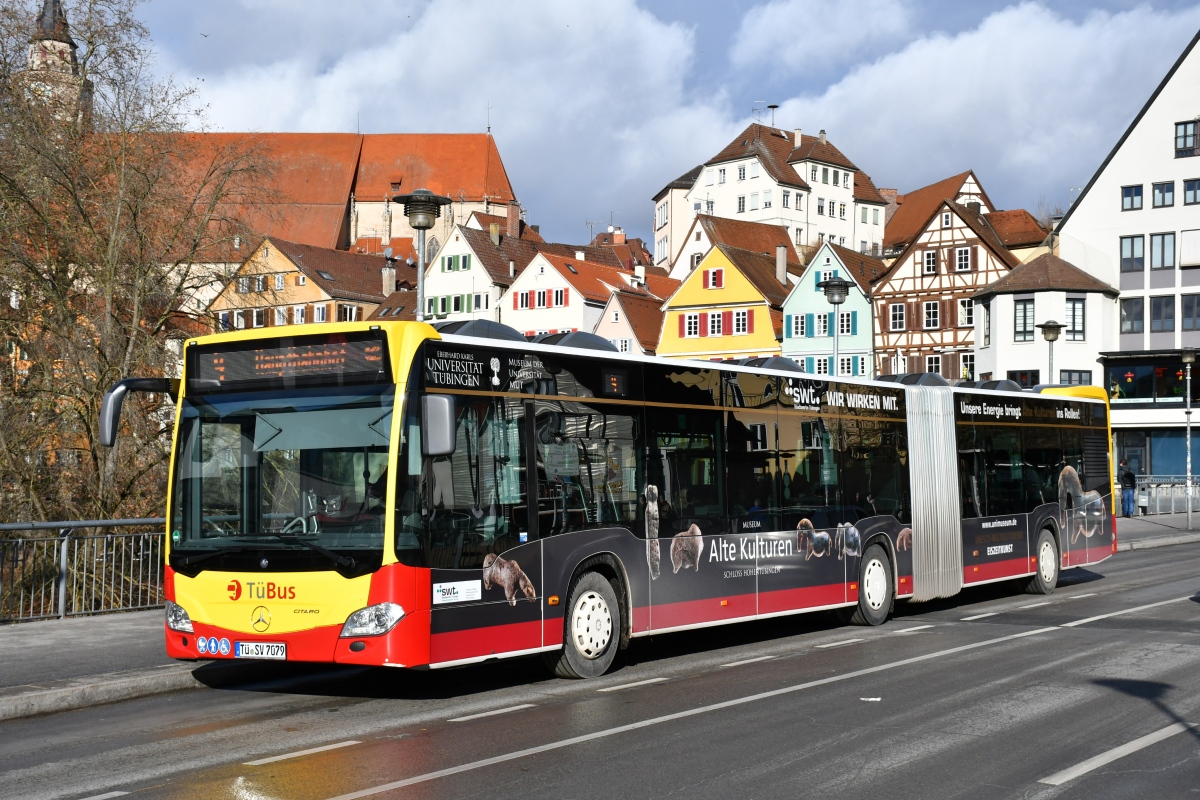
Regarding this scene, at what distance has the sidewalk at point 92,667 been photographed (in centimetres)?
1062

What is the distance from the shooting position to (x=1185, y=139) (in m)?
62.7

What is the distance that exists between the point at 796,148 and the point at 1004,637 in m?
106

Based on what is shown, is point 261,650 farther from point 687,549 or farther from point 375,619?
point 687,549

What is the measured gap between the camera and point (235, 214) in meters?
21.7

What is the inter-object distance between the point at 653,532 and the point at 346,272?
9457 centimetres

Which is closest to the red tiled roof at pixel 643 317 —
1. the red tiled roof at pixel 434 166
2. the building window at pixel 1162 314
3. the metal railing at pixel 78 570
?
the building window at pixel 1162 314

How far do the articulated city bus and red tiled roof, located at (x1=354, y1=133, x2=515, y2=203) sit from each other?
120m

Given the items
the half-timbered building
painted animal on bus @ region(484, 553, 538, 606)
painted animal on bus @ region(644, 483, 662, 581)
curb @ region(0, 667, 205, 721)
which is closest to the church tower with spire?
curb @ region(0, 667, 205, 721)

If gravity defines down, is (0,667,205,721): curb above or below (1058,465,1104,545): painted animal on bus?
below

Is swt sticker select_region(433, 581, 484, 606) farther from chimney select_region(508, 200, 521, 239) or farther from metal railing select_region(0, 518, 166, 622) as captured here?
chimney select_region(508, 200, 521, 239)

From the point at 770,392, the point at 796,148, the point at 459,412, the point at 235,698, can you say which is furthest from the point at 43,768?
the point at 796,148

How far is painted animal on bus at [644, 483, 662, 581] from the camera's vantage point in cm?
1272

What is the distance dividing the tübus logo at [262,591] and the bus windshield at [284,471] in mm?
281

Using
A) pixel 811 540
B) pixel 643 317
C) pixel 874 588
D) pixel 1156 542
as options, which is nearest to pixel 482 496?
pixel 811 540
